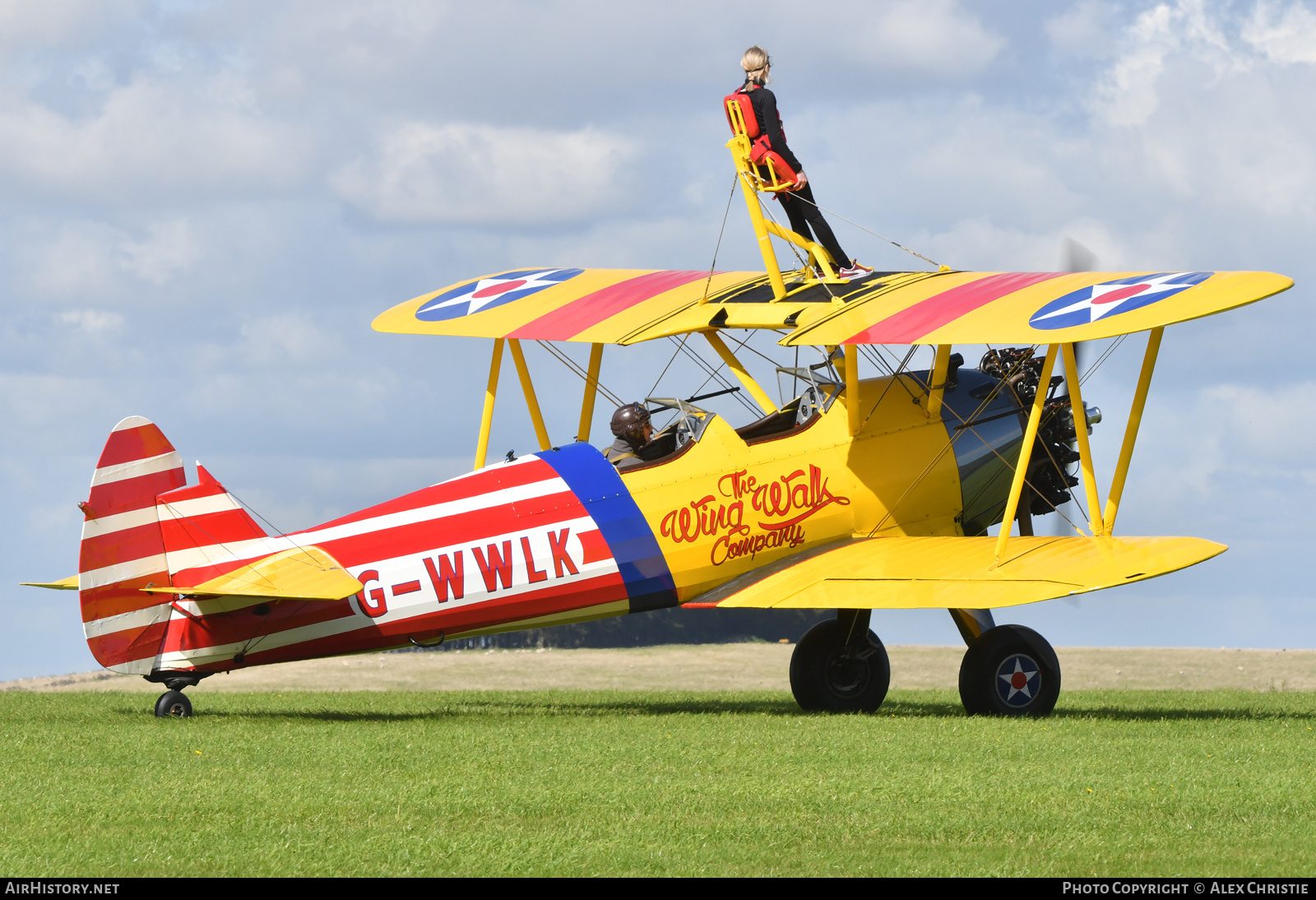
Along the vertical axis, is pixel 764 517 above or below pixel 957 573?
above

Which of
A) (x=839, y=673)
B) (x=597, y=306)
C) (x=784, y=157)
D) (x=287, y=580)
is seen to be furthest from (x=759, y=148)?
(x=287, y=580)

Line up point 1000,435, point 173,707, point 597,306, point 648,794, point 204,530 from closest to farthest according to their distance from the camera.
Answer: point 648,794
point 204,530
point 173,707
point 1000,435
point 597,306

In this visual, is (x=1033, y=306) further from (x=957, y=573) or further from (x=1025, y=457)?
(x=957, y=573)

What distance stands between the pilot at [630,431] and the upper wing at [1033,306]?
49.2 inches

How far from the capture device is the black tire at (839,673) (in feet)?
41.6

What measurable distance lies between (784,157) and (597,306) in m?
2.41

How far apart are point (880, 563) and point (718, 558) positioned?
1222mm

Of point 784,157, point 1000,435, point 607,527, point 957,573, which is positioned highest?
point 784,157

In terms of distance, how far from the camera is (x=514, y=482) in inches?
444

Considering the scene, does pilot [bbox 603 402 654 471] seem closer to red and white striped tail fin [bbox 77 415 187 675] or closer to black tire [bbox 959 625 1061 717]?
black tire [bbox 959 625 1061 717]

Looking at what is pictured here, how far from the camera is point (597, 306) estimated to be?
14.3 m

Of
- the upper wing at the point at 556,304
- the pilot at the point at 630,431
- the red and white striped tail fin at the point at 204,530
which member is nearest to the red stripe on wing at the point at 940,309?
the pilot at the point at 630,431

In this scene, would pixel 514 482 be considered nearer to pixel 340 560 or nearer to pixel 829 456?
pixel 340 560

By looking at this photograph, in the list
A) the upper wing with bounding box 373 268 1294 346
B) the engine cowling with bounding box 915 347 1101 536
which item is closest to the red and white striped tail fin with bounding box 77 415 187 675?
the upper wing with bounding box 373 268 1294 346
